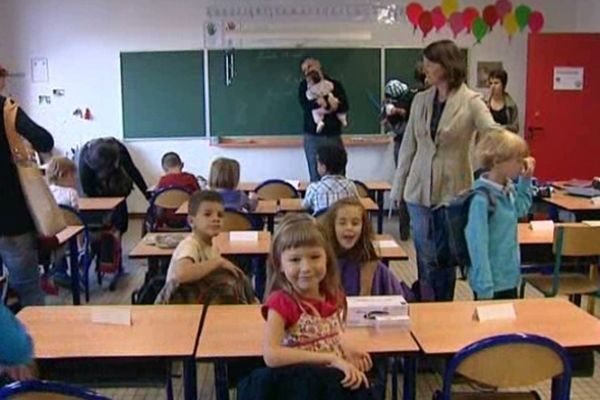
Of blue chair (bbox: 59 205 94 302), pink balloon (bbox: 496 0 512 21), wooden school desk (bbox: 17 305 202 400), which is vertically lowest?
blue chair (bbox: 59 205 94 302)

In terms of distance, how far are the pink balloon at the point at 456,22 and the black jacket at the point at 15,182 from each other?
18.5ft

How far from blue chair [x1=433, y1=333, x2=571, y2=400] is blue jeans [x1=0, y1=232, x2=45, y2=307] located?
6.77 feet

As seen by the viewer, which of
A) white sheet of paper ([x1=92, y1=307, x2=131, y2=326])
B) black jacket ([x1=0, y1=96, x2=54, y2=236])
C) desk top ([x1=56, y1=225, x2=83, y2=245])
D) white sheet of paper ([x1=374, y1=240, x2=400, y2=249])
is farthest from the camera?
desk top ([x1=56, y1=225, x2=83, y2=245])

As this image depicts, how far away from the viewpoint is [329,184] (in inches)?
177

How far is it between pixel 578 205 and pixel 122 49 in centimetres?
502

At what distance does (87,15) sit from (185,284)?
5.66 metres

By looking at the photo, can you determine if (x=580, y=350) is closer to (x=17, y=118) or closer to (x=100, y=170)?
(x=17, y=118)

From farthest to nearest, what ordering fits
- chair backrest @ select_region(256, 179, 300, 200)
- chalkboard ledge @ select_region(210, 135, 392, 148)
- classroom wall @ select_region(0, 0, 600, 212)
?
chalkboard ledge @ select_region(210, 135, 392, 148), classroom wall @ select_region(0, 0, 600, 212), chair backrest @ select_region(256, 179, 300, 200)

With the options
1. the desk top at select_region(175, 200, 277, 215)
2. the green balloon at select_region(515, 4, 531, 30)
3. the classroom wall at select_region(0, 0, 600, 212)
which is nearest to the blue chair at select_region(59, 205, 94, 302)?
the desk top at select_region(175, 200, 277, 215)

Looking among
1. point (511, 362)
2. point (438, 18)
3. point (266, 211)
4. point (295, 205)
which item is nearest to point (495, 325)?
point (511, 362)

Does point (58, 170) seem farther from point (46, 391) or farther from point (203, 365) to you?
point (46, 391)

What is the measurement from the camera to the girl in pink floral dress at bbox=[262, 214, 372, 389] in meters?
2.03

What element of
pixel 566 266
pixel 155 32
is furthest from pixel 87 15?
pixel 566 266

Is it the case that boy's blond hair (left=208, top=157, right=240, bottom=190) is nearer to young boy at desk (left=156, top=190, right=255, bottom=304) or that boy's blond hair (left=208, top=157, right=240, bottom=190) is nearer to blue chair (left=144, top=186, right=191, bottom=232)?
blue chair (left=144, top=186, right=191, bottom=232)
